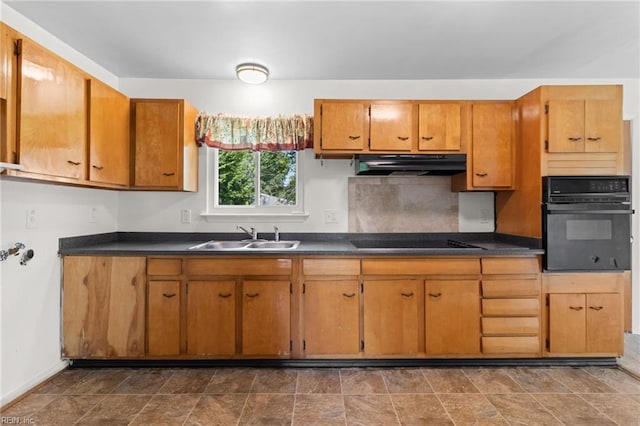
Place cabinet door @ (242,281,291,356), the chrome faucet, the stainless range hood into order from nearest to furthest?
Result: cabinet door @ (242,281,291,356) → the stainless range hood → the chrome faucet

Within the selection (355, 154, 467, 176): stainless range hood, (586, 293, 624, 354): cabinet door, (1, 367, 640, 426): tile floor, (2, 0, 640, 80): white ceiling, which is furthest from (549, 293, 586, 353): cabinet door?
(2, 0, 640, 80): white ceiling

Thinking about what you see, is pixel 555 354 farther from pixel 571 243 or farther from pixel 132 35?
pixel 132 35

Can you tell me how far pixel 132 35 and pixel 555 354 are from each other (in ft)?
12.4

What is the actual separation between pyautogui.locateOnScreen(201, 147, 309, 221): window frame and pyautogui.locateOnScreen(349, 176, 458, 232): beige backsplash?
473 millimetres

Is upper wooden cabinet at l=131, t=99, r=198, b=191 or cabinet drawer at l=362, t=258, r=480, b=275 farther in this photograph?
upper wooden cabinet at l=131, t=99, r=198, b=191

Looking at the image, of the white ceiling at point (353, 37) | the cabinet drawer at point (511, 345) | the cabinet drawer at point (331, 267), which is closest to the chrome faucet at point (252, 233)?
the cabinet drawer at point (331, 267)

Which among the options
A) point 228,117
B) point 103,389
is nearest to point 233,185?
point 228,117

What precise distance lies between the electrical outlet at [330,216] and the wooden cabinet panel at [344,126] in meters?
0.63

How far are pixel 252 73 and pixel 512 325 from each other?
279 cm

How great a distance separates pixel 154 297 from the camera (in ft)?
7.92

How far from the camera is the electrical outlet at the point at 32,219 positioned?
2148 millimetres

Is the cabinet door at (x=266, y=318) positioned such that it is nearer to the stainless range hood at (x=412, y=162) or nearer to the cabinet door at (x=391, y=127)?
the stainless range hood at (x=412, y=162)

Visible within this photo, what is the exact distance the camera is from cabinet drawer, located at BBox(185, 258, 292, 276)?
95.2 inches

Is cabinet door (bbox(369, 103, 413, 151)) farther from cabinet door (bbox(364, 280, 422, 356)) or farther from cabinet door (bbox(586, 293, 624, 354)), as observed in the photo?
cabinet door (bbox(586, 293, 624, 354))
